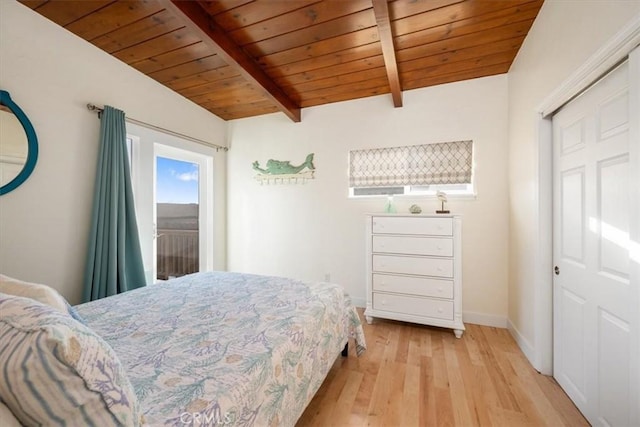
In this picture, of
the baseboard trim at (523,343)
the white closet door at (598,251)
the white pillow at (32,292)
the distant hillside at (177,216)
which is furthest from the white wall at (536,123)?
the distant hillside at (177,216)

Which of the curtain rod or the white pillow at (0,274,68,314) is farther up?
the curtain rod

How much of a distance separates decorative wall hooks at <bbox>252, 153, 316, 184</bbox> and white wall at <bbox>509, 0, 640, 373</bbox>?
7.29 ft

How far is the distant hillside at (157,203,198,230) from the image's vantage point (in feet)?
10.5

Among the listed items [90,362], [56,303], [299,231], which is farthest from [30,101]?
[299,231]

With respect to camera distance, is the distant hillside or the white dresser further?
the distant hillside

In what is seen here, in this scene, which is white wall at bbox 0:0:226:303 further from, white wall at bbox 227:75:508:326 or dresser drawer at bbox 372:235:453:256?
dresser drawer at bbox 372:235:453:256

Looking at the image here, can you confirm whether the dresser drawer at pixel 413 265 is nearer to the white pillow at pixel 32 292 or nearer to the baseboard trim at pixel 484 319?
the baseboard trim at pixel 484 319

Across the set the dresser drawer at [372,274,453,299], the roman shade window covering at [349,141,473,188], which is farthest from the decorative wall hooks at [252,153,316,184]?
the dresser drawer at [372,274,453,299]

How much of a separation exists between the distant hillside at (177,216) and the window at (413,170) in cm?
223

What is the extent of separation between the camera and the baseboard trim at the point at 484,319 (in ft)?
8.74

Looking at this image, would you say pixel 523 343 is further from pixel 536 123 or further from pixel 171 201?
pixel 171 201

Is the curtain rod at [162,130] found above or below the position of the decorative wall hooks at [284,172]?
above

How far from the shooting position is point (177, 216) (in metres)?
3.44

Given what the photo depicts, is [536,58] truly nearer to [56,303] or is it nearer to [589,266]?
[589,266]
